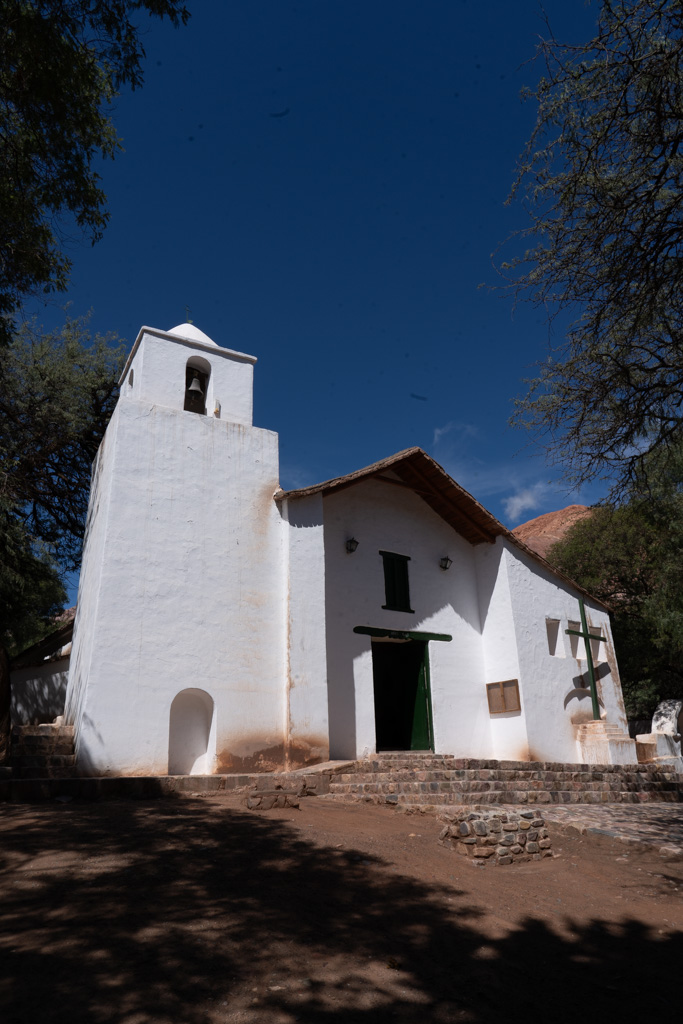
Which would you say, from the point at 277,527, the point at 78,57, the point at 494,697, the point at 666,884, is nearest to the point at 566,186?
the point at 78,57

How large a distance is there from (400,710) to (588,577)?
10.6m

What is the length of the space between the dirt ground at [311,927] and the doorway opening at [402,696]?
6550 mm

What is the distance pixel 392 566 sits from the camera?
46.3 feet

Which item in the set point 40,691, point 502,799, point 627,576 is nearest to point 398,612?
point 502,799

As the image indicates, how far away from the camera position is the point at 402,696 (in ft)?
47.0

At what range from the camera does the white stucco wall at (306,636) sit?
11.0 metres

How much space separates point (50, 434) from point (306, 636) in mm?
8099

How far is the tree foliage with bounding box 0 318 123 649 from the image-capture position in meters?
14.8

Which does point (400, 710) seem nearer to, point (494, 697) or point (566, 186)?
point (494, 697)

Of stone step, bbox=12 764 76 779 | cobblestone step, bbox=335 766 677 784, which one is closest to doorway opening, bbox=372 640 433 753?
cobblestone step, bbox=335 766 677 784

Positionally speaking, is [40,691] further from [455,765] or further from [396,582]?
[455,765]

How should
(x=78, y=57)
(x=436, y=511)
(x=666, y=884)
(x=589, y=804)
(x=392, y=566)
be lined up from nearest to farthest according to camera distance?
(x=666, y=884), (x=78, y=57), (x=589, y=804), (x=392, y=566), (x=436, y=511)

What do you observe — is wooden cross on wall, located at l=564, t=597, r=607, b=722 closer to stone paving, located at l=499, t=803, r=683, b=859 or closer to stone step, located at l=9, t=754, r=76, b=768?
stone paving, located at l=499, t=803, r=683, b=859

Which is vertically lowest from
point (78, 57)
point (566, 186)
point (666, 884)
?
point (666, 884)
